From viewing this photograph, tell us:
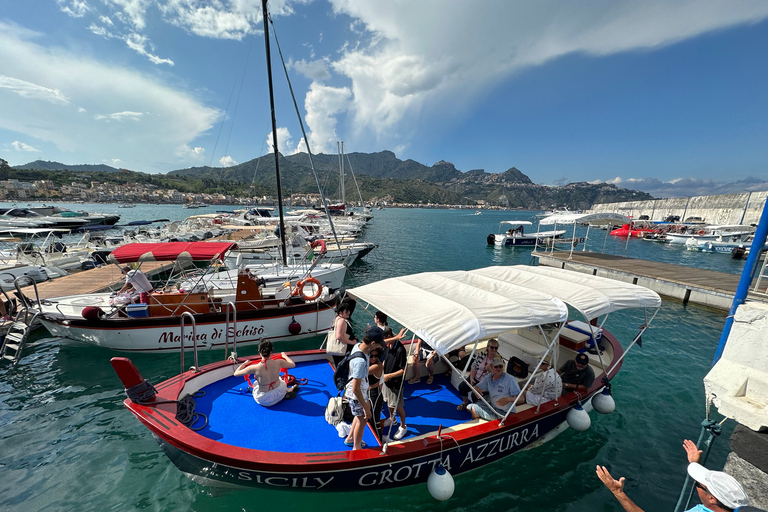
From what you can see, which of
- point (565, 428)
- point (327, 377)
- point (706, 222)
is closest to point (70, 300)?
point (327, 377)

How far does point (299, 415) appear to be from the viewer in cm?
525

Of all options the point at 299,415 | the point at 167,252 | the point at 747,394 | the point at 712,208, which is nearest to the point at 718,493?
the point at 747,394

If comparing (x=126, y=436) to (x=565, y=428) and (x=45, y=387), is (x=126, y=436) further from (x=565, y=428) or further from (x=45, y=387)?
(x=565, y=428)

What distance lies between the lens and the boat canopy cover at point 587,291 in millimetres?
5820

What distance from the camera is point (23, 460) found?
5.77m

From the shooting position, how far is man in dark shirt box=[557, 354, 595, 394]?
6.03 meters

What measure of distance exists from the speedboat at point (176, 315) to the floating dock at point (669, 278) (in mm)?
19808

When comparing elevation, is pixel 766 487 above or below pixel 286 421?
above

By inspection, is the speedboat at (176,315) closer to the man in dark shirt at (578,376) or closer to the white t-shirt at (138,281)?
the white t-shirt at (138,281)

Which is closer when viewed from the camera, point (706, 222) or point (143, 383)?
point (143, 383)

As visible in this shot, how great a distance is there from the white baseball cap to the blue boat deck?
10.7 feet

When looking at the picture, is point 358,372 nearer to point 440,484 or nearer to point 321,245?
point 440,484

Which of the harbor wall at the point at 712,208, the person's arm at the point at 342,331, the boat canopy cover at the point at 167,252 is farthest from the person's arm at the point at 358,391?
the harbor wall at the point at 712,208

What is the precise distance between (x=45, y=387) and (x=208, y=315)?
13.8 feet
